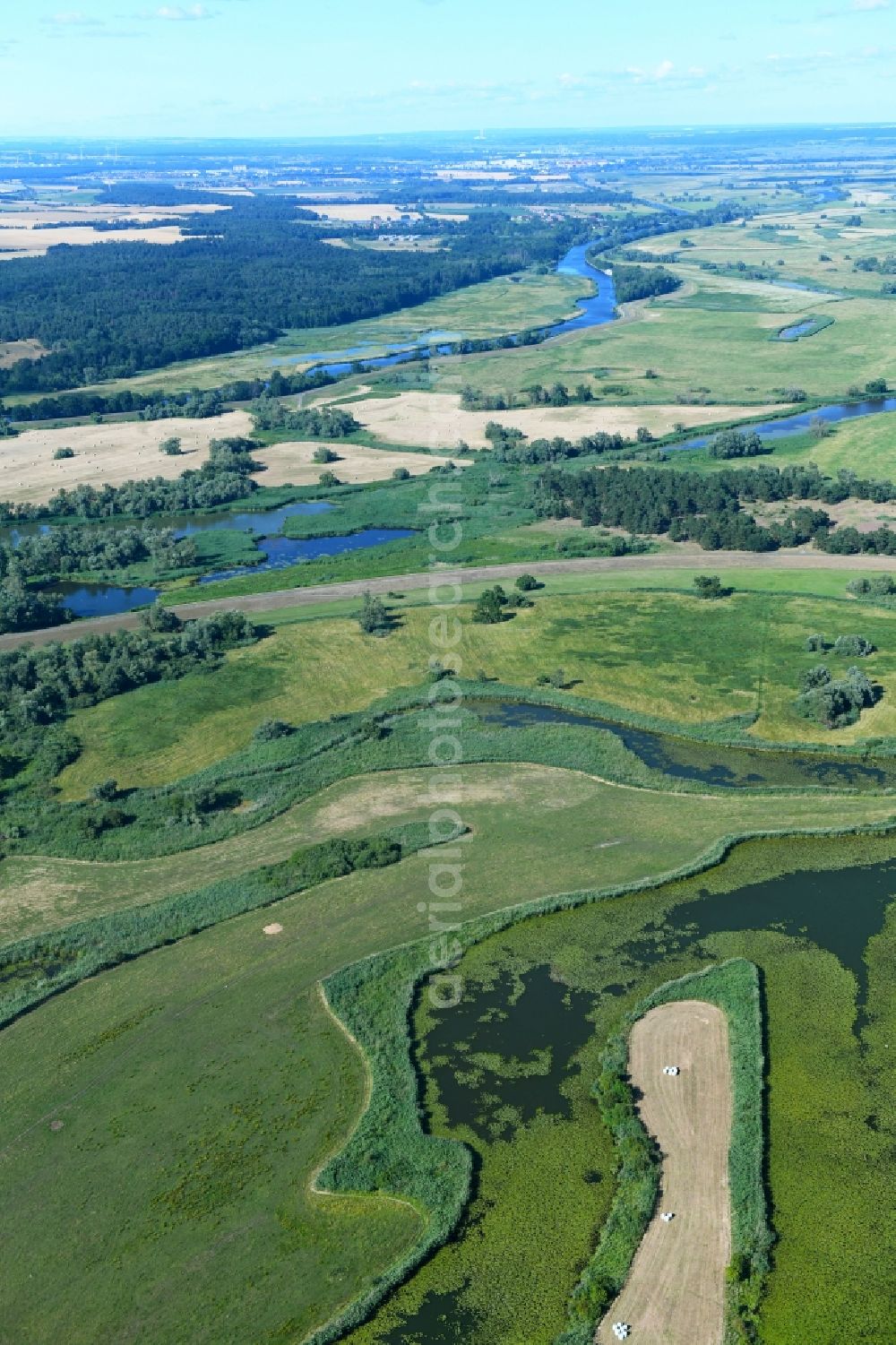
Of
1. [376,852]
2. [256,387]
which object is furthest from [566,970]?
[256,387]

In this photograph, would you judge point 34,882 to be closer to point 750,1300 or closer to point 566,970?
point 566,970

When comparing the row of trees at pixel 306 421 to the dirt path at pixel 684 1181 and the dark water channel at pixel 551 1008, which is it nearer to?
the dark water channel at pixel 551 1008

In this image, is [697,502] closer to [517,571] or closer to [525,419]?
[517,571]

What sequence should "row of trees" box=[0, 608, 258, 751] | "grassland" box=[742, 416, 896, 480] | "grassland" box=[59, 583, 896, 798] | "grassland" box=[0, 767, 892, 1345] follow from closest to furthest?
1. "grassland" box=[0, 767, 892, 1345]
2. "grassland" box=[59, 583, 896, 798]
3. "row of trees" box=[0, 608, 258, 751]
4. "grassland" box=[742, 416, 896, 480]

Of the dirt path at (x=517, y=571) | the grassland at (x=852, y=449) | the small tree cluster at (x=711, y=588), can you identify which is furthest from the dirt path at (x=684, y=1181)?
the grassland at (x=852, y=449)

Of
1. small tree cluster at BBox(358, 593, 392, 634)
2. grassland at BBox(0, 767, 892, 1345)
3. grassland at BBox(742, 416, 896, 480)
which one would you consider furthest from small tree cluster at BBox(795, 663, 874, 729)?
grassland at BBox(742, 416, 896, 480)

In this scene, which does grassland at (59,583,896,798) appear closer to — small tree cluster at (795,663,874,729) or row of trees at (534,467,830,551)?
small tree cluster at (795,663,874,729)
